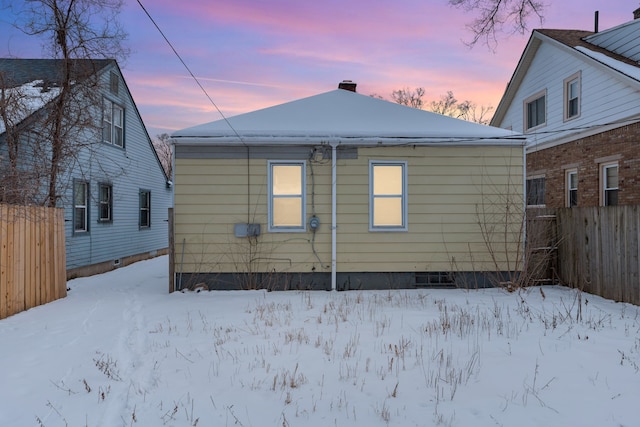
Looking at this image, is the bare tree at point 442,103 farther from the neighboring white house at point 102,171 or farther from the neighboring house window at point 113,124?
the neighboring house window at point 113,124

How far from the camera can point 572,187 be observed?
13.7 metres

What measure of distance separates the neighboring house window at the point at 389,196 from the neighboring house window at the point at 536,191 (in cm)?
851

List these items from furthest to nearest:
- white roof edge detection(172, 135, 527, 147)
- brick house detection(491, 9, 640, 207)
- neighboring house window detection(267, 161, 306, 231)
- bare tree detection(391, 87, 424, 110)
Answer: bare tree detection(391, 87, 424, 110) < brick house detection(491, 9, 640, 207) < neighboring house window detection(267, 161, 306, 231) < white roof edge detection(172, 135, 527, 147)

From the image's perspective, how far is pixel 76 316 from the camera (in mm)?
7043

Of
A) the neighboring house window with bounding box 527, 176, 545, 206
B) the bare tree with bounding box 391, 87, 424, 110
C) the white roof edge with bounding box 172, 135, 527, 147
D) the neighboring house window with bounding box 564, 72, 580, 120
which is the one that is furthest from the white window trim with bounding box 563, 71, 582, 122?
the bare tree with bounding box 391, 87, 424, 110

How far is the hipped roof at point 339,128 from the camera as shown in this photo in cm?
906

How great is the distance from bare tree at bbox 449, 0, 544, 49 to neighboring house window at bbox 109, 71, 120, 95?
34.7 ft

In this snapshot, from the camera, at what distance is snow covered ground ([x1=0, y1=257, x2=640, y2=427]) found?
3.46 m

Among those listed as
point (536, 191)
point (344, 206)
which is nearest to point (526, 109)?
point (536, 191)

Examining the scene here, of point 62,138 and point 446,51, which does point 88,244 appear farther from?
point 446,51

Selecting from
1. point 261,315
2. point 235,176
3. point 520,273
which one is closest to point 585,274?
point 520,273

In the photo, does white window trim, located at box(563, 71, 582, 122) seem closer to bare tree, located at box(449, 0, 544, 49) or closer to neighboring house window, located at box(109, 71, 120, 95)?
bare tree, located at box(449, 0, 544, 49)

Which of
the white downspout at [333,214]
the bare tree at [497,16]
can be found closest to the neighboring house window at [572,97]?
the bare tree at [497,16]

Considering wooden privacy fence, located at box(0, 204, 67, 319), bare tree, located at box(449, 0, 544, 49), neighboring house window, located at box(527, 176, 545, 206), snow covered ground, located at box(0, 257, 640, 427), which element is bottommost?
snow covered ground, located at box(0, 257, 640, 427)
